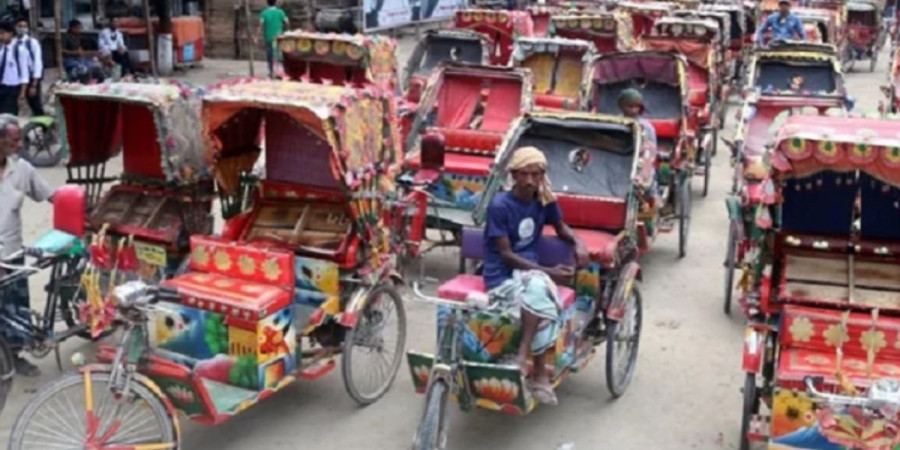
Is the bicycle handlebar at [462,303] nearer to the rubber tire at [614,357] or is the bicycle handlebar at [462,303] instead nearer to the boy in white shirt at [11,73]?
the rubber tire at [614,357]

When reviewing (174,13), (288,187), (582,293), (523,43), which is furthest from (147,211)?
(174,13)

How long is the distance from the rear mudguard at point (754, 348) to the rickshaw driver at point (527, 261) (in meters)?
0.99

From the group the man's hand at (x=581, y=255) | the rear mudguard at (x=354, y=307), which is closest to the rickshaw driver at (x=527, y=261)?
the man's hand at (x=581, y=255)

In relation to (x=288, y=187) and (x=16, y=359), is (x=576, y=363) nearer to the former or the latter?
(x=288, y=187)

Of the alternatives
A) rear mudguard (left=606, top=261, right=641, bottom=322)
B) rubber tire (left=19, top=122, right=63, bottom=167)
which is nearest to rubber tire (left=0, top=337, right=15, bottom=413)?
rear mudguard (left=606, top=261, right=641, bottom=322)

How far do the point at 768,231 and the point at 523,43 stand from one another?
7.74 meters

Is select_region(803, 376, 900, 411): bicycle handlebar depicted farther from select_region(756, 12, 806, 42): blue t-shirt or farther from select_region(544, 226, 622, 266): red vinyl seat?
select_region(756, 12, 806, 42): blue t-shirt

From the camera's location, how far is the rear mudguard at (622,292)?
7.14m

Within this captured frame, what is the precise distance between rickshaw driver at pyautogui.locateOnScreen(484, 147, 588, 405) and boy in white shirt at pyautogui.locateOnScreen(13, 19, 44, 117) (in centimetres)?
1036

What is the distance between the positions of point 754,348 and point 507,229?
145 cm

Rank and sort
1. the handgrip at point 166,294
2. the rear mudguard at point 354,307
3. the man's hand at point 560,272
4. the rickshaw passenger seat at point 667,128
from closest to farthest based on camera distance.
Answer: the handgrip at point 166,294, the man's hand at point 560,272, the rear mudguard at point 354,307, the rickshaw passenger seat at point 667,128

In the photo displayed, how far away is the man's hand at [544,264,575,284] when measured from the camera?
21.9ft

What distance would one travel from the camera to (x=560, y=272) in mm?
6719

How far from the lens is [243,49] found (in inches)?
984
